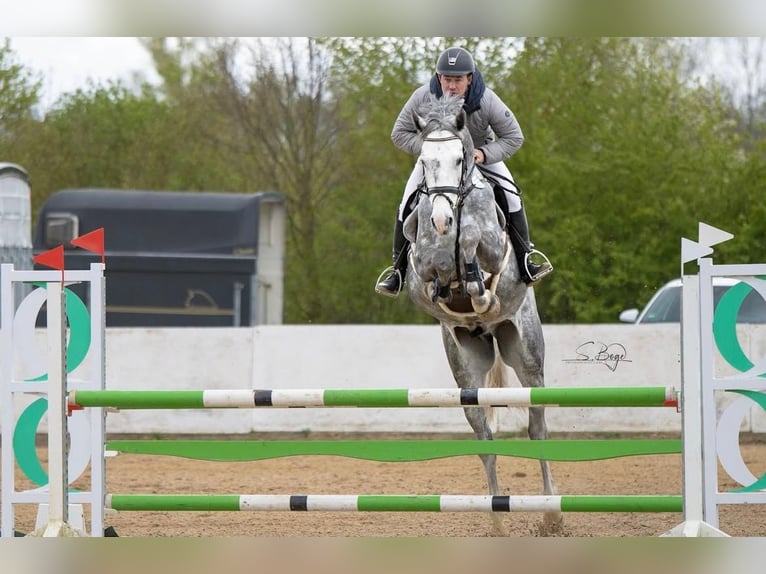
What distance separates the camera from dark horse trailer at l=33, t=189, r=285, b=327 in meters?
13.1

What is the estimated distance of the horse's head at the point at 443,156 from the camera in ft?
15.0

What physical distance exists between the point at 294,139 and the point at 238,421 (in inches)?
299

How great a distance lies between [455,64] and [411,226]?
2.57ft

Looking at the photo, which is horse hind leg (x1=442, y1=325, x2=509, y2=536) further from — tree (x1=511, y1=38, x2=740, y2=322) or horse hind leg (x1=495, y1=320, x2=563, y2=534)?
tree (x1=511, y1=38, x2=740, y2=322)

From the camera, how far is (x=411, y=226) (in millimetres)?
4867

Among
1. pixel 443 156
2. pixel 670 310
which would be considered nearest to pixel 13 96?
pixel 670 310

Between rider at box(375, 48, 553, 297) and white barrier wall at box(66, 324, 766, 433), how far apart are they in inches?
169

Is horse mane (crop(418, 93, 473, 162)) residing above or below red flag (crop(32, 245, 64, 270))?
above

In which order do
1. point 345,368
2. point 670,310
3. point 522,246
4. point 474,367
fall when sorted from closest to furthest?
1. point 522,246
2. point 474,367
3. point 345,368
4. point 670,310

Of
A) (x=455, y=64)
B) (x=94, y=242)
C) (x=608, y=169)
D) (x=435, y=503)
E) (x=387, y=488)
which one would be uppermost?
(x=608, y=169)

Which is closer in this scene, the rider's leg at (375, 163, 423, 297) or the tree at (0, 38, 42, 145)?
the rider's leg at (375, 163, 423, 297)

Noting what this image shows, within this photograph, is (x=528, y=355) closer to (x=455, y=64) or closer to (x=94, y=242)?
(x=455, y=64)

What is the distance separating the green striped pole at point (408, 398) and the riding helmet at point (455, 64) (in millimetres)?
1611
